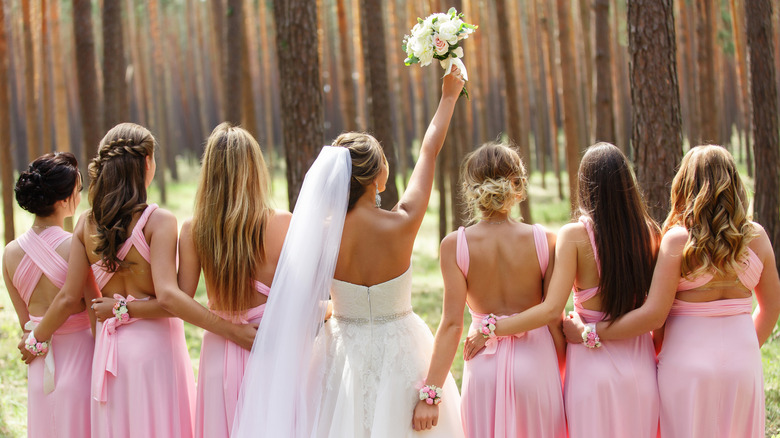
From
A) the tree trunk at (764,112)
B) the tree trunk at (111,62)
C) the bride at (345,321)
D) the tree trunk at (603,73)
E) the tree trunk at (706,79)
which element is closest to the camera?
the bride at (345,321)

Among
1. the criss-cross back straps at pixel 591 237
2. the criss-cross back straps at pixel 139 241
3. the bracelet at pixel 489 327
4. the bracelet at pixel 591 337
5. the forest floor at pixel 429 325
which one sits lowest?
the forest floor at pixel 429 325

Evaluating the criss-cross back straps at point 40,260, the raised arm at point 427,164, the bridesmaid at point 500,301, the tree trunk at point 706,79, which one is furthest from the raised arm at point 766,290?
the tree trunk at point 706,79

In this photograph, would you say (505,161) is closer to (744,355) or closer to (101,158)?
(744,355)

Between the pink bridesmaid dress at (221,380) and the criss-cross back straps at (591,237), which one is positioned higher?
the criss-cross back straps at (591,237)

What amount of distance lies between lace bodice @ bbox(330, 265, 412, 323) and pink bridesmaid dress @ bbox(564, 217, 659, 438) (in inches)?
34.8

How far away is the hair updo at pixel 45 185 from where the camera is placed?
12.3 feet

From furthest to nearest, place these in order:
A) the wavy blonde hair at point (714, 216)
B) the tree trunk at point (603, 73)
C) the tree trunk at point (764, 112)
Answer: the tree trunk at point (603, 73) → the tree trunk at point (764, 112) → the wavy blonde hair at point (714, 216)

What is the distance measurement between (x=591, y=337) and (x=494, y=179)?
2.88 feet

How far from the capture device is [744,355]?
3.17 m

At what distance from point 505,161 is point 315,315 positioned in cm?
117

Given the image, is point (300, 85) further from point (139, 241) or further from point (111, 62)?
point (111, 62)

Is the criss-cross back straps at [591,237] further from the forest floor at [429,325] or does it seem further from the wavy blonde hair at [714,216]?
the forest floor at [429,325]

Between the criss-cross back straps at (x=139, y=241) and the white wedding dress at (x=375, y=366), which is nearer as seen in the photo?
the white wedding dress at (x=375, y=366)

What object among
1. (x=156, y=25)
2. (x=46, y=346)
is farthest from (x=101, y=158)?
(x=156, y=25)
